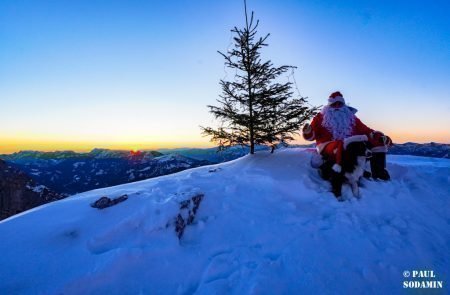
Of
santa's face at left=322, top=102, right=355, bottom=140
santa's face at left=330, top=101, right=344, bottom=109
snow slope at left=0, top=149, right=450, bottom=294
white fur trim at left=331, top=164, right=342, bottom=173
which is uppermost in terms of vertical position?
santa's face at left=330, top=101, right=344, bottom=109

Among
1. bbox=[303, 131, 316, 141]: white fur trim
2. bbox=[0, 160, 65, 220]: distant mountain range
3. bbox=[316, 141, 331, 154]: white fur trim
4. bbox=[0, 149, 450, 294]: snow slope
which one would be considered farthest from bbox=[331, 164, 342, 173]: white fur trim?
bbox=[0, 160, 65, 220]: distant mountain range

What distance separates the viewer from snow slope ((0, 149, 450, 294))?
3.50 meters

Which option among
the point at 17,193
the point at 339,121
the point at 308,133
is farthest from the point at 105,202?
the point at 17,193

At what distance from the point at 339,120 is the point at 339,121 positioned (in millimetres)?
30

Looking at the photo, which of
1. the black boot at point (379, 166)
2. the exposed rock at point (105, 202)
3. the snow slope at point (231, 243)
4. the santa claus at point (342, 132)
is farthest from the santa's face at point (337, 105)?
the exposed rock at point (105, 202)

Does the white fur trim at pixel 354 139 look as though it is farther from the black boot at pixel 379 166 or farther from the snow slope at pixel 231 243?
the black boot at pixel 379 166

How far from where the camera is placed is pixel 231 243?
4352 millimetres

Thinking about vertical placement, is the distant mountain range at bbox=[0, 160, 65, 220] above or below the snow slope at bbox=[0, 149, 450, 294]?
below

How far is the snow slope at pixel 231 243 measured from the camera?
3504 millimetres

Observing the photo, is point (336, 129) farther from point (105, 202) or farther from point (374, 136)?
point (105, 202)

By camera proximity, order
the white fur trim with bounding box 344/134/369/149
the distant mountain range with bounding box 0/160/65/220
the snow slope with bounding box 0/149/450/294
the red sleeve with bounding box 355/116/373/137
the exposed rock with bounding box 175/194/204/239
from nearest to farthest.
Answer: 1. the snow slope with bounding box 0/149/450/294
2. the exposed rock with bounding box 175/194/204/239
3. the white fur trim with bounding box 344/134/369/149
4. the red sleeve with bounding box 355/116/373/137
5. the distant mountain range with bounding box 0/160/65/220

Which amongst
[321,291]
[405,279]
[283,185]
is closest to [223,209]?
[283,185]

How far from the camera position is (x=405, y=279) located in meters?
3.66

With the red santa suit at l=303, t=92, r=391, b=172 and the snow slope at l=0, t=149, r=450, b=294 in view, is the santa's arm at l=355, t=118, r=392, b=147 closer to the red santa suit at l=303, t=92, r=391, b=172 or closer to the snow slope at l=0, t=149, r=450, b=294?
the red santa suit at l=303, t=92, r=391, b=172
